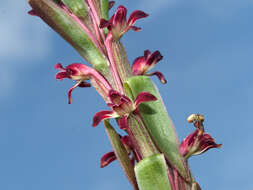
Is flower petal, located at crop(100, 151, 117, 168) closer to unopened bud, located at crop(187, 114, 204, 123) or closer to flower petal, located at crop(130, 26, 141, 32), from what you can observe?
unopened bud, located at crop(187, 114, 204, 123)

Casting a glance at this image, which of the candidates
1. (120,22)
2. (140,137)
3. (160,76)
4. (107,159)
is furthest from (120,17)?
(107,159)

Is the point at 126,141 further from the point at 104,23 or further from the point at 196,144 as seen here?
the point at 104,23

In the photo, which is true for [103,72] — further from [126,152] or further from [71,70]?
[126,152]

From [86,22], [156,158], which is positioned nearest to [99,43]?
[86,22]

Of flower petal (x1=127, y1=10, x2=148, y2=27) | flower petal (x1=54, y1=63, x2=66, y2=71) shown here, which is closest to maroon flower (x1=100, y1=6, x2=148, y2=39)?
flower petal (x1=127, y1=10, x2=148, y2=27)

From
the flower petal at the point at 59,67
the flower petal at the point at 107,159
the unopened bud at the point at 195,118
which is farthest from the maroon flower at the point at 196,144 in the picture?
the flower petal at the point at 59,67

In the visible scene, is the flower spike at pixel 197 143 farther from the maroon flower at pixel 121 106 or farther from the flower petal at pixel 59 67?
the flower petal at pixel 59 67
